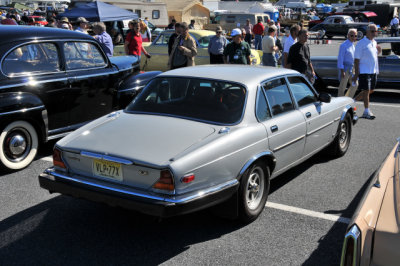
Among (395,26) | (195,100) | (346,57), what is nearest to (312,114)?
(195,100)

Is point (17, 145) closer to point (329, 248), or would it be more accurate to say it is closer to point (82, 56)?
point (82, 56)

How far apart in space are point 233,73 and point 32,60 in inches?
116

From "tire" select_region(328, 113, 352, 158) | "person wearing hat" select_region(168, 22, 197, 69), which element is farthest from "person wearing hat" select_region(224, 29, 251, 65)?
"tire" select_region(328, 113, 352, 158)

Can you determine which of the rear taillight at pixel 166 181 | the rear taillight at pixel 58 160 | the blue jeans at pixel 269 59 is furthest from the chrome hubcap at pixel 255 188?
the blue jeans at pixel 269 59

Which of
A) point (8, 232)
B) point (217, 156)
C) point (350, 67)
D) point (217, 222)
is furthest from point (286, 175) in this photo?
point (350, 67)

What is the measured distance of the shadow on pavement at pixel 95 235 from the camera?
3.65 meters

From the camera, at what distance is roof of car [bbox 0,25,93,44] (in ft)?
19.1

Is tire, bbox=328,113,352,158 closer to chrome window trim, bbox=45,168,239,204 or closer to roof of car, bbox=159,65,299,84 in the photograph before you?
roof of car, bbox=159,65,299,84

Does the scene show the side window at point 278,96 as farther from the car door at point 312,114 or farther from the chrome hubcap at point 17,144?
the chrome hubcap at point 17,144

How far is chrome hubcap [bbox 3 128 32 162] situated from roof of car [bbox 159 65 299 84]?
225 centimetres

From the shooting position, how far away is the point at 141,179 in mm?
3613

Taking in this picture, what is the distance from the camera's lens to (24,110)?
565 centimetres

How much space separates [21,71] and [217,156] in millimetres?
3433

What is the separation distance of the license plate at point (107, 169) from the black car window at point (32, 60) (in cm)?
265
